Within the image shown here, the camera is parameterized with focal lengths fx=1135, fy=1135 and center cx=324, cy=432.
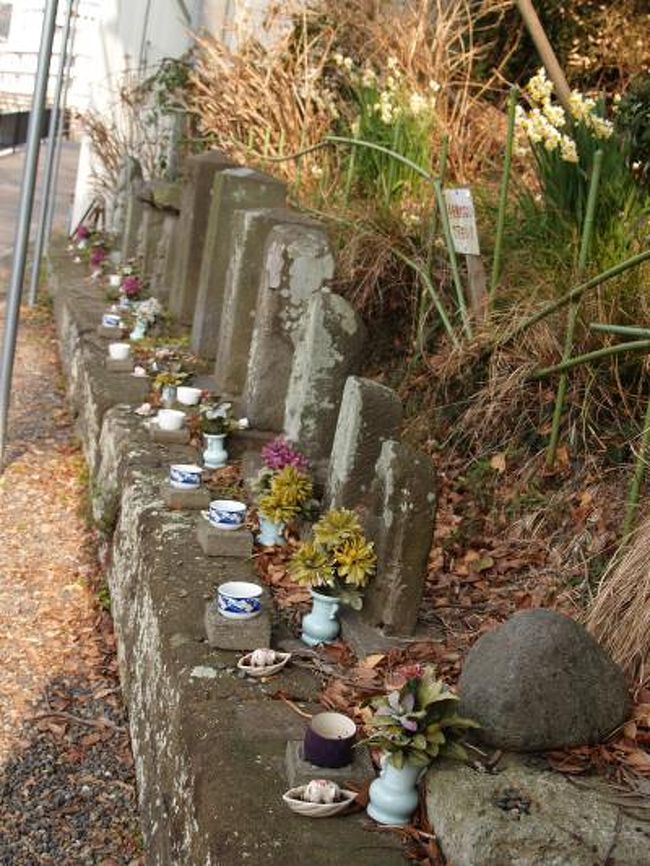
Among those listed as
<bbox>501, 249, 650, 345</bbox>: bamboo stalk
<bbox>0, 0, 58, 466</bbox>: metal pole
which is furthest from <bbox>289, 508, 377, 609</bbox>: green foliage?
<bbox>0, 0, 58, 466</bbox>: metal pole

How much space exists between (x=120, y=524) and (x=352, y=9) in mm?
5956

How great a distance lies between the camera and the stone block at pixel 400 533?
3.11m

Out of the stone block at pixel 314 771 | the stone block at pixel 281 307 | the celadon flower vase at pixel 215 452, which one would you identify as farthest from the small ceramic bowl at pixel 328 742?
the stone block at pixel 281 307

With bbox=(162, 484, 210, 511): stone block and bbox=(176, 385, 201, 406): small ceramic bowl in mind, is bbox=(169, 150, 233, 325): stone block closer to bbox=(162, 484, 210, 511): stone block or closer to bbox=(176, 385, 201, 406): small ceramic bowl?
bbox=(176, 385, 201, 406): small ceramic bowl

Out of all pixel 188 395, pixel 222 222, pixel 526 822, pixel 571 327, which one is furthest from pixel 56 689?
pixel 222 222

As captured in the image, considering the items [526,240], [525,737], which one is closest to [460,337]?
[526,240]

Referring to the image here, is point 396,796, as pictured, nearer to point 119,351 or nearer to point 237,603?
point 237,603

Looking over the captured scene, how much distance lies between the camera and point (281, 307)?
4.76m

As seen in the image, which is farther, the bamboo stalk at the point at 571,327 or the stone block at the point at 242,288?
the stone block at the point at 242,288

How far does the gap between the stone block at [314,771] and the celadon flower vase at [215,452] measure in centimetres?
215

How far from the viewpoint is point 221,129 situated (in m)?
8.95

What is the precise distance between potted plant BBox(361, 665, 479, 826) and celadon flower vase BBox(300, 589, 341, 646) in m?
0.81

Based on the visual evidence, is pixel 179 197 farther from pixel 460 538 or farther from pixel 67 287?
pixel 460 538

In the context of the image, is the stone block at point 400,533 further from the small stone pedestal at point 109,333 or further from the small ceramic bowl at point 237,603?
the small stone pedestal at point 109,333
